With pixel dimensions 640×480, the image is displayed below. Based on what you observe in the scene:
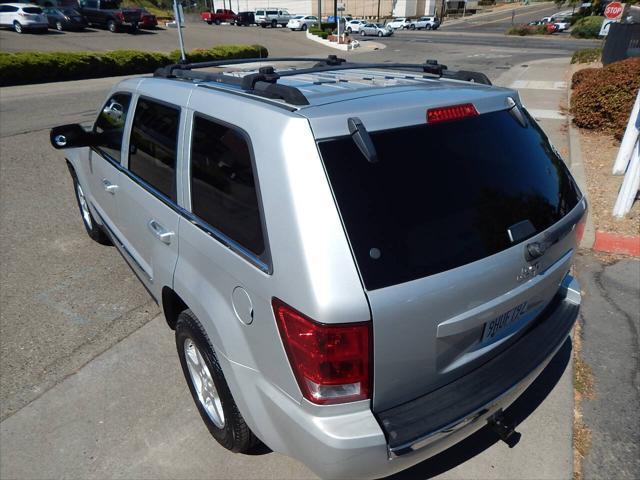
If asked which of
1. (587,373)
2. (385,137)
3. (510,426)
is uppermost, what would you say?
(385,137)

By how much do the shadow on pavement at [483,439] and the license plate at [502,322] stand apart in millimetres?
515

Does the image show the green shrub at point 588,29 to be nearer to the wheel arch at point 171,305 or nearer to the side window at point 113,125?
the side window at point 113,125

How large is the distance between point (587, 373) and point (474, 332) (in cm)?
175

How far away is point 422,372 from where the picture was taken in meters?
1.79

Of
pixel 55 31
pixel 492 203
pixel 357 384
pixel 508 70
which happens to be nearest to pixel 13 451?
pixel 357 384

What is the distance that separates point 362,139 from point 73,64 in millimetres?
19275

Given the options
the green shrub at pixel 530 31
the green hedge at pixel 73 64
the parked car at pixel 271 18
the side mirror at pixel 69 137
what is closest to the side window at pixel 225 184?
the side mirror at pixel 69 137

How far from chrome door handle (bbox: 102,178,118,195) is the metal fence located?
18634mm

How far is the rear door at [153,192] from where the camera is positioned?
8.10ft

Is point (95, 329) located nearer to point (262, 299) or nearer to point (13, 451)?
point (13, 451)

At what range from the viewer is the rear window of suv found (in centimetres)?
164

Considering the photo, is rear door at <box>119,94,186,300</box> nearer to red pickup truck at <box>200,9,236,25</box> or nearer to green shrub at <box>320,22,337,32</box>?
green shrub at <box>320,22,337,32</box>

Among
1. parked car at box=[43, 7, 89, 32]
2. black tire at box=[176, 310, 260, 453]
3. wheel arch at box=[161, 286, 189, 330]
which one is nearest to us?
black tire at box=[176, 310, 260, 453]

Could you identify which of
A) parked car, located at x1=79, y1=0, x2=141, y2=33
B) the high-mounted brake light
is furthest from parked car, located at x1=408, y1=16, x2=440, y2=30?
the high-mounted brake light
